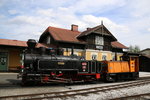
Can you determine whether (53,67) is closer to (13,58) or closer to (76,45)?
(13,58)

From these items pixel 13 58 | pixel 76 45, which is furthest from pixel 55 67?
pixel 76 45

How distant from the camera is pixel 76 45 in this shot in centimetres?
2111

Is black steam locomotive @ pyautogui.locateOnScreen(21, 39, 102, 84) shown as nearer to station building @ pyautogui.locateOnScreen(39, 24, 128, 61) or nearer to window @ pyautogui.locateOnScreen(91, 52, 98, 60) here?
station building @ pyautogui.locateOnScreen(39, 24, 128, 61)

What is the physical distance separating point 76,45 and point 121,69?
31.5ft

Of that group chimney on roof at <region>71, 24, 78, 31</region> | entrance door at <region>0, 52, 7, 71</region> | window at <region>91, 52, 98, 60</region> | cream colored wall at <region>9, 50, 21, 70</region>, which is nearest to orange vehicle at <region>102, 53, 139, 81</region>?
window at <region>91, 52, 98, 60</region>

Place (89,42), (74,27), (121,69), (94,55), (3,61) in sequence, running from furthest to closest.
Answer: (74,27)
(94,55)
(89,42)
(3,61)
(121,69)

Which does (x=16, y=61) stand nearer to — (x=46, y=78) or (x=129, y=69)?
(x=46, y=78)

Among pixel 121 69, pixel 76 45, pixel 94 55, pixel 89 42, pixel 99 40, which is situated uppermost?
pixel 99 40

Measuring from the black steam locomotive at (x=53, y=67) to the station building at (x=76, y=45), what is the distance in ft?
24.3

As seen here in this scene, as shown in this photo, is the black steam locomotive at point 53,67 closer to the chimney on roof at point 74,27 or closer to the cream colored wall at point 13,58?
the cream colored wall at point 13,58

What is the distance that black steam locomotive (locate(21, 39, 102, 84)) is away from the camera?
9.02 meters

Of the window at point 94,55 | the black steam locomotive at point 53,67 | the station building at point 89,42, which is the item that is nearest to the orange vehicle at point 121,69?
the black steam locomotive at point 53,67

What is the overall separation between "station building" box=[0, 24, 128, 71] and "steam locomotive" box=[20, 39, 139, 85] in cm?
724

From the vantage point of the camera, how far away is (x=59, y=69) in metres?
9.59
